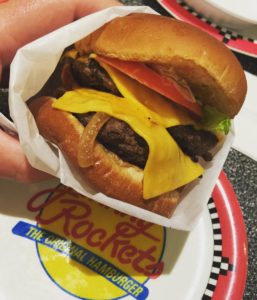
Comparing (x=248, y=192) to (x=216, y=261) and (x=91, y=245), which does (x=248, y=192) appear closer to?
(x=216, y=261)

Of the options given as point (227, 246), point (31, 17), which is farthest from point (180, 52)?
point (227, 246)

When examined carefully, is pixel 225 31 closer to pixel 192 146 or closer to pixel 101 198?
pixel 192 146

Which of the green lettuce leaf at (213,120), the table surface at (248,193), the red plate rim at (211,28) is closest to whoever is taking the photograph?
the green lettuce leaf at (213,120)

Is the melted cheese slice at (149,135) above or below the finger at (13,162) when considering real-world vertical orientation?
above

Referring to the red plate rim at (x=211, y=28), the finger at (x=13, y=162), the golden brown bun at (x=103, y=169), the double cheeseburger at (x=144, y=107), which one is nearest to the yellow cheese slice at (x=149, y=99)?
the double cheeseburger at (x=144, y=107)

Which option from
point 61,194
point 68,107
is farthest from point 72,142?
point 61,194

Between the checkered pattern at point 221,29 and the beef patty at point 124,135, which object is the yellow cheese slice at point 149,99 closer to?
the beef patty at point 124,135

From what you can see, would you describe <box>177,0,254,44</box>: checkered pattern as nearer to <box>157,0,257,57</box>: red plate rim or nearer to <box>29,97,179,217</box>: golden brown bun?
<box>157,0,257,57</box>: red plate rim
